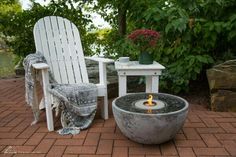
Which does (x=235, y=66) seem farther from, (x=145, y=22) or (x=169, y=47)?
(x=145, y=22)

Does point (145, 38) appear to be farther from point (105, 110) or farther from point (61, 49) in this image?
point (61, 49)

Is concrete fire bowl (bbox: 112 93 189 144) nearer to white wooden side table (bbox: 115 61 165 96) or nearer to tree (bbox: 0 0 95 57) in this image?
white wooden side table (bbox: 115 61 165 96)

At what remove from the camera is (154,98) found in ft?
7.62

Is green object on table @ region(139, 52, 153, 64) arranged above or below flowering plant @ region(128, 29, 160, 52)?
below

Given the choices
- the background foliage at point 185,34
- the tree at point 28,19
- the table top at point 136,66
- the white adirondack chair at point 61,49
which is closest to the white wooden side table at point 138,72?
the table top at point 136,66

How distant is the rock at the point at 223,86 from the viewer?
2801 mm

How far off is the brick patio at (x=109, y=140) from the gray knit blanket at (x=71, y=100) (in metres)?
0.11

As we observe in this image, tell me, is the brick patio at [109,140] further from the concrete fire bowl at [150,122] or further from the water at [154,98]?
the water at [154,98]

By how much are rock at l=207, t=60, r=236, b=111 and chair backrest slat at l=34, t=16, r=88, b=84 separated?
1.38m

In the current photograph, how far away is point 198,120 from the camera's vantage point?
8.63 ft

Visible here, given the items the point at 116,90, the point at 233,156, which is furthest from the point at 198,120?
the point at 116,90

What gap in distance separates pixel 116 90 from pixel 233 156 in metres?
1.73

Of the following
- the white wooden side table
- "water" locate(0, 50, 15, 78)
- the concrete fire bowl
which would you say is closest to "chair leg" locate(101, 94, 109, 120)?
the white wooden side table

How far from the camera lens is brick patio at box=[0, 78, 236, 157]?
2006 millimetres
